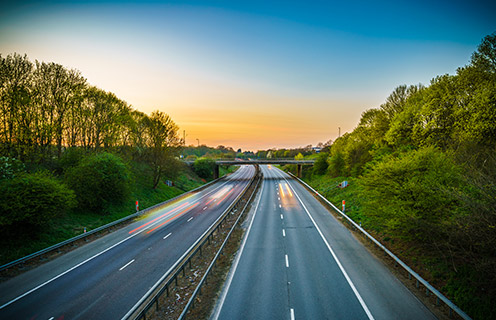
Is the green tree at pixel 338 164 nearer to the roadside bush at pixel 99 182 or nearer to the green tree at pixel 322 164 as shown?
the green tree at pixel 322 164

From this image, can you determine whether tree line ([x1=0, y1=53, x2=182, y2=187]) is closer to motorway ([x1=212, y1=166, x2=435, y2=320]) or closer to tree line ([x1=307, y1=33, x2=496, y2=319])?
motorway ([x1=212, y1=166, x2=435, y2=320])

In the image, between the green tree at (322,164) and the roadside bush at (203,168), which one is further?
the roadside bush at (203,168)

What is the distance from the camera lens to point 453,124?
59.1ft

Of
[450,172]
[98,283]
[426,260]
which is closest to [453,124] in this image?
[450,172]

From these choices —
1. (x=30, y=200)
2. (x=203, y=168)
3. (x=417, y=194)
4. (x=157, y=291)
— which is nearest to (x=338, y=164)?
(x=417, y=194)

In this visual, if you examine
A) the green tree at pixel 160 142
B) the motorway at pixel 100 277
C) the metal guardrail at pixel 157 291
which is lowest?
the motorway at pixel 100 277

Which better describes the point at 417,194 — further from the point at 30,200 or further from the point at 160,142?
the point at 160,142

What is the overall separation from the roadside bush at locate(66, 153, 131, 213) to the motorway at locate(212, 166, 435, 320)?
52.7ft

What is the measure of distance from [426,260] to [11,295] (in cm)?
2179

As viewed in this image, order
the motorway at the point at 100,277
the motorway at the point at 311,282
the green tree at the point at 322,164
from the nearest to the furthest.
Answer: the motorway at the point at 311,282
the motorway at the point at 100,277
the green tree at the point at 322,164

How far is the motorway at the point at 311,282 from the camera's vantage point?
8.62 meters

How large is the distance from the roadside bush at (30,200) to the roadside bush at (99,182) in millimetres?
5041

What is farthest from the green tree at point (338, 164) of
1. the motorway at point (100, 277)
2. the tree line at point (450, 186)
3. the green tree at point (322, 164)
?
the motorway at point (100, 277)

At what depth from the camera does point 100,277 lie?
1176 centimetres
